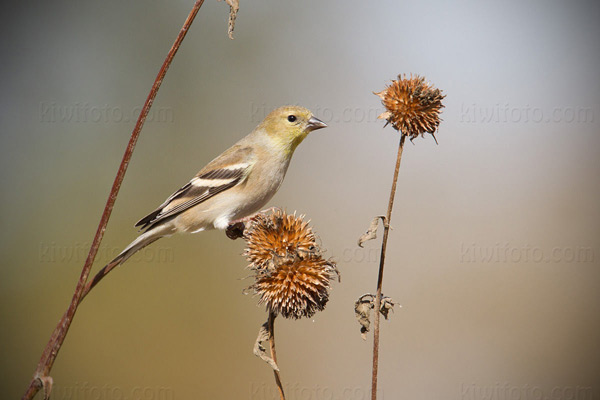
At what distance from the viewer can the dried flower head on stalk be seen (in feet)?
5.37

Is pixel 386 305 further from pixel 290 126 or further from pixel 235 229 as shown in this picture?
pixel 290 126

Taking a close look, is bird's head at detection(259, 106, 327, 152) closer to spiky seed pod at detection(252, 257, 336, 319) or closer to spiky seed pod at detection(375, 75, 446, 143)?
spiky seed pod at detection(375, 75, 446, 143)

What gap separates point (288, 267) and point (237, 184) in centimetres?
131

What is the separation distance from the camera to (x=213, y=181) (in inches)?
115

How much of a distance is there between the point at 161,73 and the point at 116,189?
26 cm

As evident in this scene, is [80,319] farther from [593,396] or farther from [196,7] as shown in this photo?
[593,396]

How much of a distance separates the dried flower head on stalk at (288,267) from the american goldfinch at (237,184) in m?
0.99

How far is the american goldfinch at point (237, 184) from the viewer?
278cm

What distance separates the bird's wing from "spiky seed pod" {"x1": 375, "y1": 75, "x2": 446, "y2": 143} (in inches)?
52.5

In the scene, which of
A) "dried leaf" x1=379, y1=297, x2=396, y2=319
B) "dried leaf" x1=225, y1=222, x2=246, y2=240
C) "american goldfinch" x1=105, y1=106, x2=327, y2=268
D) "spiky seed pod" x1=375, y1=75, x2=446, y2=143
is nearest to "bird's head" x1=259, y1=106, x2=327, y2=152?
"american goldfinch" x1=105, y1=106, x2=327, y2=268

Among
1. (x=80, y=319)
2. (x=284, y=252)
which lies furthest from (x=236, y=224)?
(x=80, y=319)

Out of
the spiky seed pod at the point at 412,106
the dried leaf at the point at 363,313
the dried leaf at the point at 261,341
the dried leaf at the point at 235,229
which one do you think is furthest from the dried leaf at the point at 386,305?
the dried leaf at the point at 235,229

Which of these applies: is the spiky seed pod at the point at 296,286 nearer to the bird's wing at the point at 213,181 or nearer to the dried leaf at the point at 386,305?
the dried leaf at the point at 386,305

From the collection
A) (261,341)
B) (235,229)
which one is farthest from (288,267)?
(235,229)
